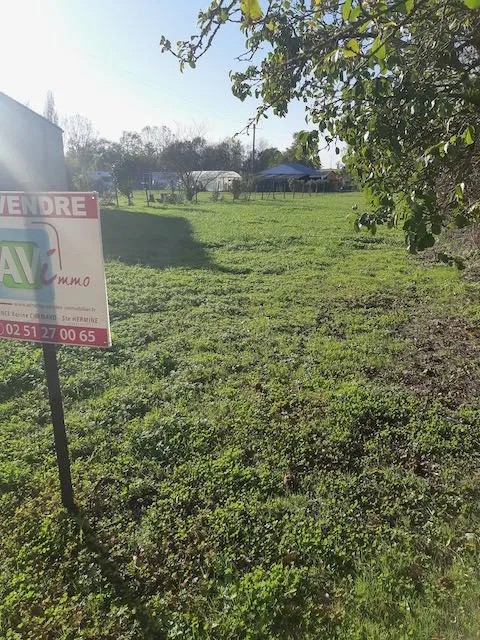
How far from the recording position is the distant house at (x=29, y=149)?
2256 mm

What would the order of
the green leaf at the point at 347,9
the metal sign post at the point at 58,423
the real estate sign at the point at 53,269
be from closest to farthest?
1. the green leaf at the point at 347,9
2. the real estate sign at the point at 53,269
3. the metal sign post at the point at 58,423

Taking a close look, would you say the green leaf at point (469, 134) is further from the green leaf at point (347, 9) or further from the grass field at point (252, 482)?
the grass field at point (252, 482)

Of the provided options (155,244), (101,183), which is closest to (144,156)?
(101,183)

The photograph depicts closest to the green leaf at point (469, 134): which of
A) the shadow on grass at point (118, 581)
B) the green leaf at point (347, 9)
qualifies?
the green leaf at point (347, 9)

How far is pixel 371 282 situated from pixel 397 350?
3.55 m

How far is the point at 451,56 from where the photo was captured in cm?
272

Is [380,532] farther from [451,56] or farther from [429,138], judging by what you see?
[451,56]

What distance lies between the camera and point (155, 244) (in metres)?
14.6

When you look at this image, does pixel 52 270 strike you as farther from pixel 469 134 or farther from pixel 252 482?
pixel 469 134

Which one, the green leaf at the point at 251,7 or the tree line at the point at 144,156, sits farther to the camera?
the tree line at the point at 144,156

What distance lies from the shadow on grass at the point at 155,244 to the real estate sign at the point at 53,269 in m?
8.27

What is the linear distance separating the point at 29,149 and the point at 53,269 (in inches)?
24.1

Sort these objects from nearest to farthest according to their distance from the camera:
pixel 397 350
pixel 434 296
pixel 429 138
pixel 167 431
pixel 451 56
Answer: pixel 451 56 → pixel 429 138 → pixel 167 431 → pixel 397 350 → pixel 434 296

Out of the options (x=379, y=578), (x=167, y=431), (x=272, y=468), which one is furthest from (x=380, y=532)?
(x=167, y=431)
